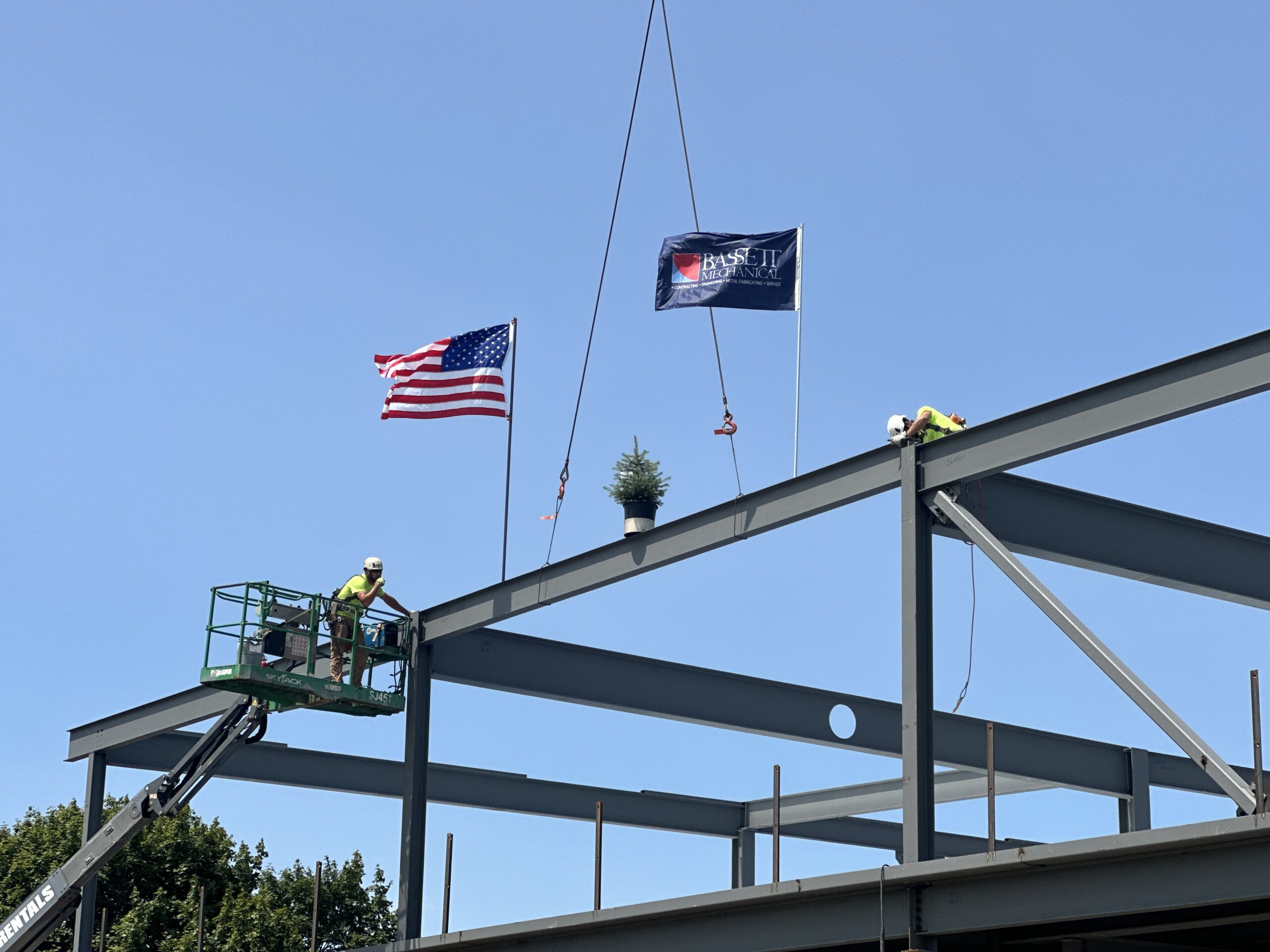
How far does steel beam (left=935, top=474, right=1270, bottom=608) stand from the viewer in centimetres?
1784

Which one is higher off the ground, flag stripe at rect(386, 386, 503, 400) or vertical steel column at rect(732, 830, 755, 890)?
flag stripe at rect(386, 386, 503, 400)

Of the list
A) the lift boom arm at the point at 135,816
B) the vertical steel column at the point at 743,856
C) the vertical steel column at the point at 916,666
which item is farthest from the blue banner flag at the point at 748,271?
the vertical steel column at the point at 743,856

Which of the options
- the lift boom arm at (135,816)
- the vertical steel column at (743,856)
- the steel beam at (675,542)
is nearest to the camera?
the steel beam at (675,542)

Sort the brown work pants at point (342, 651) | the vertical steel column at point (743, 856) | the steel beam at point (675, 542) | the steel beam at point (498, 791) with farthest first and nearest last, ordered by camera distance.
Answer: the vertical steel column at point (743, 856) → the steel beam at point (498, 791) → the brown work pants at point (342, 651) → the steel beam at point (675, 542)

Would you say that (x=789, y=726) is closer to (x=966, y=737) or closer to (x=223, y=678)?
(x=966, y=737)

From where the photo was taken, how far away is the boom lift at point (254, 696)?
71.3 feet

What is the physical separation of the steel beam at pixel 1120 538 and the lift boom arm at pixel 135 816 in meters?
10.8

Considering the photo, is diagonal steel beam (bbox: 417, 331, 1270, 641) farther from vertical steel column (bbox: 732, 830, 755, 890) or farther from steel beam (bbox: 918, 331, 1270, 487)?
Answer: vertical steel column (bbox: 732, 830, 755, 890)

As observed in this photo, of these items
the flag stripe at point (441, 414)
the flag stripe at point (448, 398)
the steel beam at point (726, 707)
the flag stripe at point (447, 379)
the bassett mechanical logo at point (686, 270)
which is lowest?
the steel beam at point (726, 707)

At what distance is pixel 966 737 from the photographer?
2538 cm

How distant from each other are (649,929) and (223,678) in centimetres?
677

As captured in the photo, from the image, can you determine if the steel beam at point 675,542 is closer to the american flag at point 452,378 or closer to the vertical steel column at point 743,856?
the american flag at point 452,378

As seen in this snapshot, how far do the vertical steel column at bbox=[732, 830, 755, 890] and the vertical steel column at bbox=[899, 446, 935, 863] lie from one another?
663 inches

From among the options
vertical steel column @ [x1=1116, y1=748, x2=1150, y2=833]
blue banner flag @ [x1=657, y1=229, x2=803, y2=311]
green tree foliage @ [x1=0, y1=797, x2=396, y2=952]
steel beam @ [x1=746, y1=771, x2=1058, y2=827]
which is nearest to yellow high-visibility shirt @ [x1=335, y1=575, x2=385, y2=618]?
blue banner flag @ [x1=657, y1=229, x2=803, y2=311]
